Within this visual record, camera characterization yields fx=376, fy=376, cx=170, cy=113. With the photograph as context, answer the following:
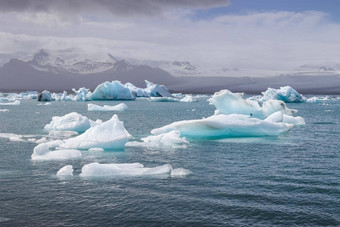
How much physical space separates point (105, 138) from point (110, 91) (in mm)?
63567

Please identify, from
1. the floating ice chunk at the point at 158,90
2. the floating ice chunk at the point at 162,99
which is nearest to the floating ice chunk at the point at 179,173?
the floating ice chunk at the point at 162,99

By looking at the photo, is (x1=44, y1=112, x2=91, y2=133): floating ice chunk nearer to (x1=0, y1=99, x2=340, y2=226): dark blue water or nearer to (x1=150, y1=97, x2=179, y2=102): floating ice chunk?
(x1=0, y1=99, x2=340, y2=226): dark blue water

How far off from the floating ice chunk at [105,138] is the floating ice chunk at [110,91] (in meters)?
59.4

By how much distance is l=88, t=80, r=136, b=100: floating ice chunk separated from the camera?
78.6 meters

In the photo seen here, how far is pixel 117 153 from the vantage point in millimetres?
17812

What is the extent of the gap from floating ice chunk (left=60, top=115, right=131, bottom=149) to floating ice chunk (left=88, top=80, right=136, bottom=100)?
2340 inches

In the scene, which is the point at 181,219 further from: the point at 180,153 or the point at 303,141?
the point at 303,141

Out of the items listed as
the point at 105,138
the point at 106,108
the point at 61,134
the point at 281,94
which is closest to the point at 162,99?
the point at 281,94

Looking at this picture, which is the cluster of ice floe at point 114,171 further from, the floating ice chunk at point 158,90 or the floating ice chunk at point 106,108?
the floating ice chunk at point 158,90

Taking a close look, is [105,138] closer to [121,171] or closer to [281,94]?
[121,171]

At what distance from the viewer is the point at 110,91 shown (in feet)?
266

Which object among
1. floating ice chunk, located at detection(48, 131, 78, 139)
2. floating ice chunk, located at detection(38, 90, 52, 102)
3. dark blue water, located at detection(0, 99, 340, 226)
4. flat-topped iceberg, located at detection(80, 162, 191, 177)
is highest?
floating ice chunk, located at detection(38, 90, 52, 102)

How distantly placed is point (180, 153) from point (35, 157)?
658cm

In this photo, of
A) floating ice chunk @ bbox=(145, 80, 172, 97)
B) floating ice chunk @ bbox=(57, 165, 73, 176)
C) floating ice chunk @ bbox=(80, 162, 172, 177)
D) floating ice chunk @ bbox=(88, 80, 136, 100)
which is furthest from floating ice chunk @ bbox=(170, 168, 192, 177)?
floating ice chunk @ bbox=(145, 80, 172, 97)
